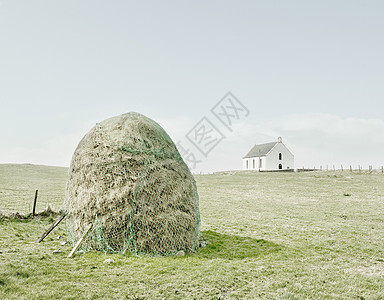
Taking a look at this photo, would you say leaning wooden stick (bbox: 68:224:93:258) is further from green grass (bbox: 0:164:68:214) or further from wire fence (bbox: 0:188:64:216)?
green grass (bbox: 0:164:68:214)

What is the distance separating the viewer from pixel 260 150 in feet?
222

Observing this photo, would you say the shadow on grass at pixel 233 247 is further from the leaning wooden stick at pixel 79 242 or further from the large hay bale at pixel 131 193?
the leaning wooden stick at pixel 79 242

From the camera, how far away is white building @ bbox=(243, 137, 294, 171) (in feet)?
207

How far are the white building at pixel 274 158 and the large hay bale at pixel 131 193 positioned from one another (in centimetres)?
5579

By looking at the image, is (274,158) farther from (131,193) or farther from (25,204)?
(131,193)

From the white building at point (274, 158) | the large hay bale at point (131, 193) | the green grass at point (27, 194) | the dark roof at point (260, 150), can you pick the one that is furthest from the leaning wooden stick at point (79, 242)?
the dark roof at point (260, 150)

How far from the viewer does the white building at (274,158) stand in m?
63.2

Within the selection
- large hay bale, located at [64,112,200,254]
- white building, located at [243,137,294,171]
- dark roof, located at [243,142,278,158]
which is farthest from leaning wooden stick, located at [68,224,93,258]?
dark roof, located at [243,142,278,158]

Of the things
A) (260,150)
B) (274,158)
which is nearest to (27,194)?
(274,158)

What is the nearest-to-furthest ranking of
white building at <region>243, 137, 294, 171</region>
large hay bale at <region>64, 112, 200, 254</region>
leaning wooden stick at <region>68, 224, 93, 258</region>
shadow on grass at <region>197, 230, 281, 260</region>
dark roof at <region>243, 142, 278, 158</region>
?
1. leaning wooden stick at <region>68, 224, 93, 258</region>
2. large hay bale at <region>64, 112, 200, 254</region>
3. shadow on grass at <region>197, 230, 281, 260</region>
4. white building at <region>243, 137, 294, 171</region>
5. dark roof at <region>243, 142, 278, 158</region>

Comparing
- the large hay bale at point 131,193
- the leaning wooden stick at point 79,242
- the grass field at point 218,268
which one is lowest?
the grass field at point 218,268

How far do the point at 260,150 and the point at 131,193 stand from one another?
6190 centimetres

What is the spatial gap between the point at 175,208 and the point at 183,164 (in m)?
1.81

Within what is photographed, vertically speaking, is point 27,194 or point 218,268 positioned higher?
point 27,194
